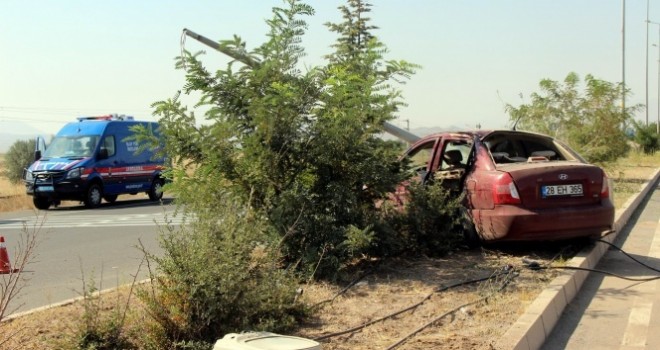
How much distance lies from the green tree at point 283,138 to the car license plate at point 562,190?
1.89 meters

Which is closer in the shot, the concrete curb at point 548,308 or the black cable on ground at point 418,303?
the concrete curb at point 548,308

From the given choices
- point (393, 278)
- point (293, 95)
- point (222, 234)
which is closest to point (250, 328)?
point (222, 234)

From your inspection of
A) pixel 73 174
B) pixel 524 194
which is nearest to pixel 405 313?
pixel 524 194

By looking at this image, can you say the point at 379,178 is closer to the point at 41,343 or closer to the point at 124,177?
the point at 41,343

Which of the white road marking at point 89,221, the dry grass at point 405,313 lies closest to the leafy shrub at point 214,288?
the dry grass at point 405,313

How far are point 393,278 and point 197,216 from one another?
7.53 feet

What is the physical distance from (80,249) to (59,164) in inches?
402

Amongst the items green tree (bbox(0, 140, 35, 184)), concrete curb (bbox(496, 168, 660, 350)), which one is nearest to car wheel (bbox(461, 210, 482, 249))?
concrete curb (bbox(496, 168, 660, 350))

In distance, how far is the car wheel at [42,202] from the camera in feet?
69.7

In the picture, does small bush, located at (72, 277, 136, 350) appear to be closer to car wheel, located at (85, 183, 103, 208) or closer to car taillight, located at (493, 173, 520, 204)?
car taillight, located at (493, 173, 520, 204)

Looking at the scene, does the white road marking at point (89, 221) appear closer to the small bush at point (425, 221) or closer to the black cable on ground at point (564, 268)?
the small bush at point (425, 221)

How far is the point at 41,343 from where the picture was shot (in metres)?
4.83

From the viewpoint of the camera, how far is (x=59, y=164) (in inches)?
805

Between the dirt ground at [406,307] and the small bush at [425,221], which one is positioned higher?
the small bush at [425,221]
